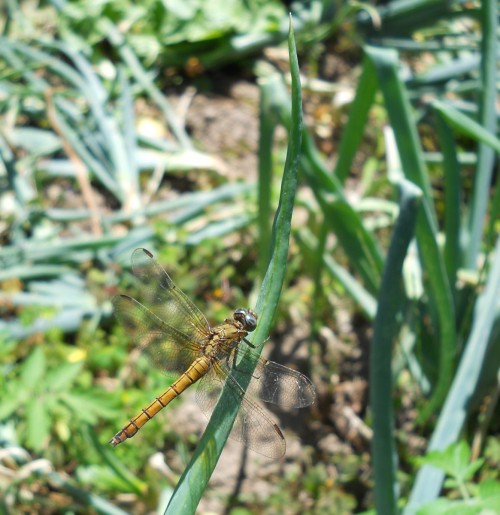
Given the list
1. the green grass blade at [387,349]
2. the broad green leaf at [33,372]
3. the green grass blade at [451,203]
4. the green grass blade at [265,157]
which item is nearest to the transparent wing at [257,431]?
the green grass blade at [387,349]

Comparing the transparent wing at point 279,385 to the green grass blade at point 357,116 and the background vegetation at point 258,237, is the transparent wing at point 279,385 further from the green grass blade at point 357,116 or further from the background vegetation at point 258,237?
the green grass blade at point 357,116

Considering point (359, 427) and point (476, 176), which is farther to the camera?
point (359, 427)

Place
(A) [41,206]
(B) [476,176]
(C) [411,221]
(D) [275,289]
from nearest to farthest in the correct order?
1. (D) [275,289]
2. (C) [411,221]
3. (B) [476,176]
4. (A) [41,206]

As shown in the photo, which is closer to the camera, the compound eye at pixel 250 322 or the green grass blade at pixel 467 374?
the compound eye at pixel 250 322

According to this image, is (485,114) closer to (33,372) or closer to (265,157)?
(265,157)

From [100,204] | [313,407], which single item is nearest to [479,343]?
[313,407]

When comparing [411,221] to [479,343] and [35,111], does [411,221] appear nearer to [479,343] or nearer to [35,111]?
[479,343]

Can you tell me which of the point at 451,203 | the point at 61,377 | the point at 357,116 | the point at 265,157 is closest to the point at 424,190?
the point at 451,203
